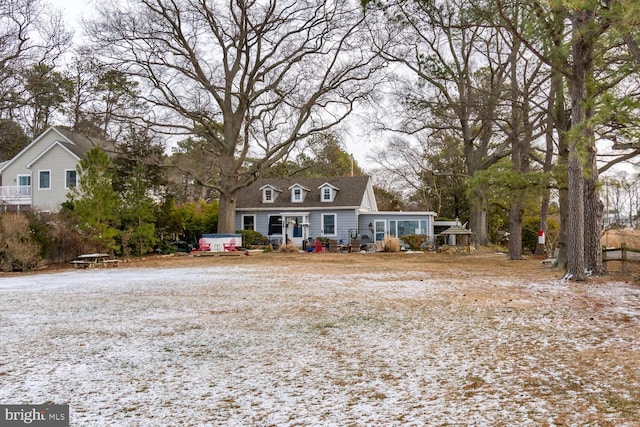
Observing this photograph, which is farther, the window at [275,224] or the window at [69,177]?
the window at [275,224]

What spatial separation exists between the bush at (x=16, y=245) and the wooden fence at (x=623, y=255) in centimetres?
1758

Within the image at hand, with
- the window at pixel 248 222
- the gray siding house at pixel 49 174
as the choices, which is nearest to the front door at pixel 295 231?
the window at pixel 248 222

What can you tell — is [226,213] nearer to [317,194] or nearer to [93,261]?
[317,194]

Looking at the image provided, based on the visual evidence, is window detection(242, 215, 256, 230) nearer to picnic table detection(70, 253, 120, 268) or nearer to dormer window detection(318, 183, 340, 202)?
dormer window detection(318, 183, 340, 202)

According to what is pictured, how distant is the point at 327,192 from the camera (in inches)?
1240

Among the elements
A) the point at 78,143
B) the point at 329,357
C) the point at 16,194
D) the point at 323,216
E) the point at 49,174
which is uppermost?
the point at 78,143

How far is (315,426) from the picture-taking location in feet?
11.2

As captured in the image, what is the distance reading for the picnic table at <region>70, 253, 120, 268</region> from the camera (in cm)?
1777

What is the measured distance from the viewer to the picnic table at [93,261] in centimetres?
1777

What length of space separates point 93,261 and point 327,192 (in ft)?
53.0

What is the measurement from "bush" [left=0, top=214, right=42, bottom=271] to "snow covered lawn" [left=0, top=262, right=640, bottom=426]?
23.8 feet

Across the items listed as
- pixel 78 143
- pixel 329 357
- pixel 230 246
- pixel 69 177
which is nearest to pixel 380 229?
pixel 230 246

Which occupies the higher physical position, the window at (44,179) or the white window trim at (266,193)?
the window at (44,179)

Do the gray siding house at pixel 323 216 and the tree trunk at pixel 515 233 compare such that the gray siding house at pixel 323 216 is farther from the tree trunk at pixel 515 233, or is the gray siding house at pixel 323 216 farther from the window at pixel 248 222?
the tree trunk at pixel 515 233
